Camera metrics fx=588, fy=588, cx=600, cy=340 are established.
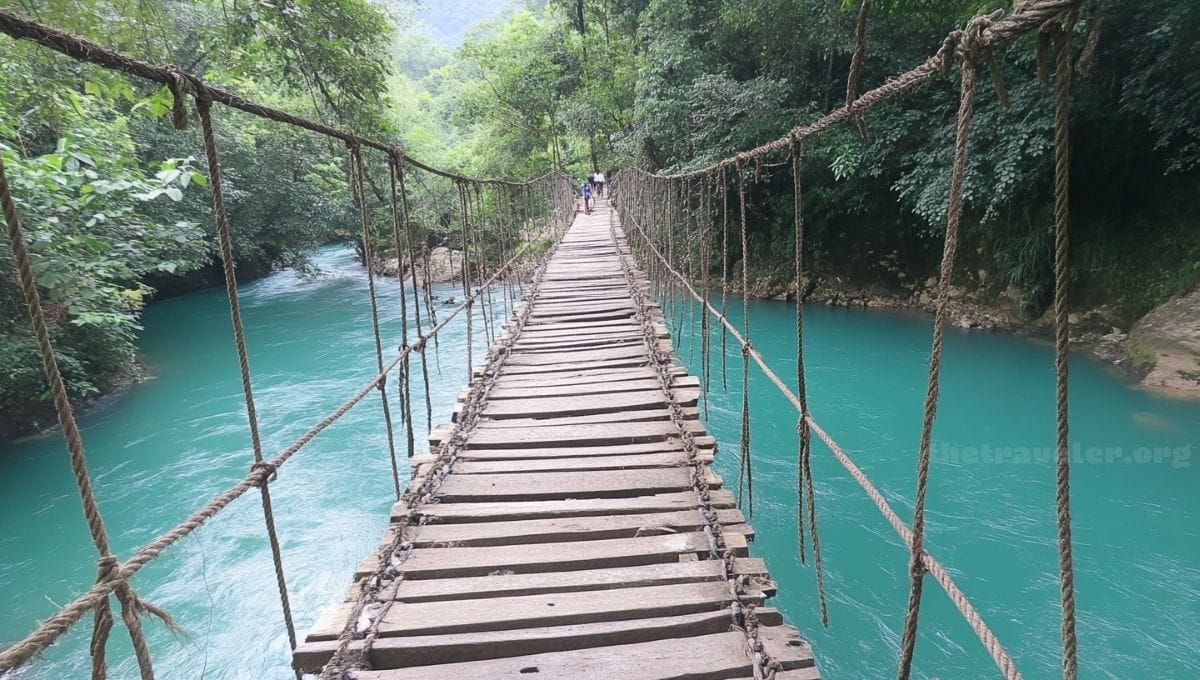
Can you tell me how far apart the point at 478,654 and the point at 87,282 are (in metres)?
4.35

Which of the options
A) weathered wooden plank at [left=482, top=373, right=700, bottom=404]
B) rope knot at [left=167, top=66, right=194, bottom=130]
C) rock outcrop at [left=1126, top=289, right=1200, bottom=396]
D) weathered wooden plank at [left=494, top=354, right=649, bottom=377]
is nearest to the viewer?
rope knot at [left=167, top=66, right=194, bottom=130]

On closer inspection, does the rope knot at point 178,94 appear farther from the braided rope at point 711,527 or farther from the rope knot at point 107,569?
the braided rope at point 711,527

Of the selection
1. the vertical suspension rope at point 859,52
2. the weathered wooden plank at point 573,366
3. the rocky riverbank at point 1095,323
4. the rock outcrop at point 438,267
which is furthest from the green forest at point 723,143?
the rock outcrop at point 438,267

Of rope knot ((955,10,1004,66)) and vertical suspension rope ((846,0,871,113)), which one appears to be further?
vertical suspension rope ((846,0,871,113))

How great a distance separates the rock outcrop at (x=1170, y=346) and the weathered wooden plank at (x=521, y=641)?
16.3 feet

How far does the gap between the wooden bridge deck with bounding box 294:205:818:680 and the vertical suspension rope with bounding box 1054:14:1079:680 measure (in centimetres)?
61

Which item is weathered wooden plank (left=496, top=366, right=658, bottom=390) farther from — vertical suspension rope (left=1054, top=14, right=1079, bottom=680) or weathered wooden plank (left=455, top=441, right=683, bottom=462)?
vertical suspension rope (left=1054, top=14, right=1079, bottom=680)

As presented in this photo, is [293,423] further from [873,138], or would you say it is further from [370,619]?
[873,138]

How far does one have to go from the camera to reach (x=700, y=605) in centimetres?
135

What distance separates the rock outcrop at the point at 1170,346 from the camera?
4.37 metres

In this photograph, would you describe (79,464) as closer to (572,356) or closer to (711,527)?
(711,527)

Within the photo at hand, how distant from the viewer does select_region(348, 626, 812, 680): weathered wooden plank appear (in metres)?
1.19

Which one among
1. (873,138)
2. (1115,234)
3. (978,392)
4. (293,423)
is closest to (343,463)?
(293,423)

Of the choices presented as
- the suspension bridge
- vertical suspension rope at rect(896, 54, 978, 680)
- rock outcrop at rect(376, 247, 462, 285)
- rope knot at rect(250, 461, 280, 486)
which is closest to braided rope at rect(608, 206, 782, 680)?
the suspension bridge
